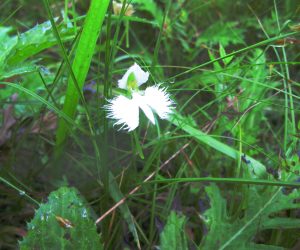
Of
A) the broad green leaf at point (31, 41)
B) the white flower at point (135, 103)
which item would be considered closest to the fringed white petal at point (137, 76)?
the white flower at point (135, 103)

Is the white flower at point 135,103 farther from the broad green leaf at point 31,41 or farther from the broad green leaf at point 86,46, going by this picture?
the broad green leaf at point 31,41

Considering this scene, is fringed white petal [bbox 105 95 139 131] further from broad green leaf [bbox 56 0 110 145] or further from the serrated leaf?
the serrated leaf

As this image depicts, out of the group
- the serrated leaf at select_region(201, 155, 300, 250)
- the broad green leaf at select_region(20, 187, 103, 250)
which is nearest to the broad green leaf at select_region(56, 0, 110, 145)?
the broad green leaf at select_region(20, 187, 103, 250)

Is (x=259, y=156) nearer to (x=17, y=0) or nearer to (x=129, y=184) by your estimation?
(x=129, y=184)

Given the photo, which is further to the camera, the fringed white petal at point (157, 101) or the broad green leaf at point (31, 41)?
the broad green leaf at point (31, 41)

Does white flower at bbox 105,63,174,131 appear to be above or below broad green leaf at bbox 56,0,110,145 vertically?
below

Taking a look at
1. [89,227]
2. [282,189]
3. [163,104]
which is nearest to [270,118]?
[282,189]

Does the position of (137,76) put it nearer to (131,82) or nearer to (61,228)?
(131,82)
